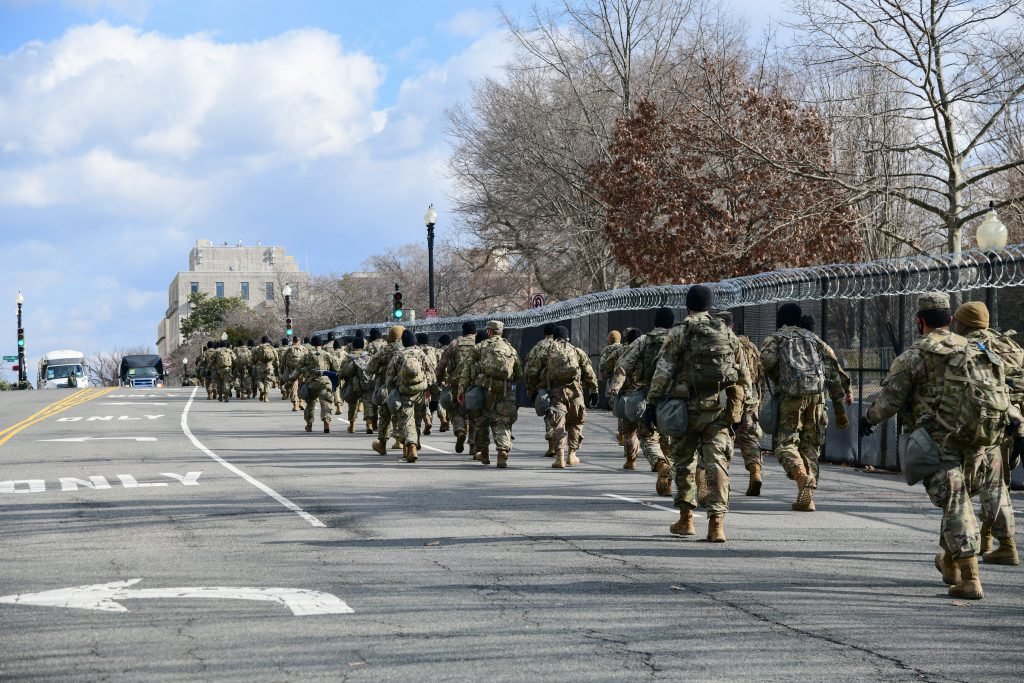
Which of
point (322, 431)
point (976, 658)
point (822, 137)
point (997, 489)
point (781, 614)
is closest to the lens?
point (976, 658)

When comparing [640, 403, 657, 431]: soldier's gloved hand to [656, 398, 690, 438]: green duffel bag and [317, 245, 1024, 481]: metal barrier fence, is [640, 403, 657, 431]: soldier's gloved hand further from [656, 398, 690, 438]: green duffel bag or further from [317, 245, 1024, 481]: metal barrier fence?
[317, 245, 1024, 481]: metal barrier fence

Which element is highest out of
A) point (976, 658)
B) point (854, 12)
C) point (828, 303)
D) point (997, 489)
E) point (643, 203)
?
→ point (854, 12)

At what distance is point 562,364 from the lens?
17875 mm

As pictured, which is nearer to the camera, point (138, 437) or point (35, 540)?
point (35, 540)

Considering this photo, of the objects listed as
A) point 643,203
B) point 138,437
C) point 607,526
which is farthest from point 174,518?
point 643,203

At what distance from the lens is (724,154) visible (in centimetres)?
2973

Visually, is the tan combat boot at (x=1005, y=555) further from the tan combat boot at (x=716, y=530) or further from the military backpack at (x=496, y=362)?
the military backpack at (x=496, y=362)

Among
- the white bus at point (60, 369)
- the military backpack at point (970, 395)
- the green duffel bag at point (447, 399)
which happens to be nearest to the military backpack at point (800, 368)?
the military backpack at point (970, 395)

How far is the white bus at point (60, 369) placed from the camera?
82.5 meters

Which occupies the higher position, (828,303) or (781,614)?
(828,303)

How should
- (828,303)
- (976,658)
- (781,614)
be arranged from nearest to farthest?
(976,658)
(781,614)
(828,303)

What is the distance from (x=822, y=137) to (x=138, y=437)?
19.2m

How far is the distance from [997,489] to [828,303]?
412 inches

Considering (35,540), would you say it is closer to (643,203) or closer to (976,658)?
(976,658)
